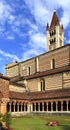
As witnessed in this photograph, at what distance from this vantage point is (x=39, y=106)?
138ft

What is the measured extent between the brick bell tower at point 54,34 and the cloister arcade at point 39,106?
47.5 meters

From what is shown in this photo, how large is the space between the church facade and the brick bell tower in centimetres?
3151

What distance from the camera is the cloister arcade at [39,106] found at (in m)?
37.5

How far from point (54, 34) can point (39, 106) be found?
52.9m

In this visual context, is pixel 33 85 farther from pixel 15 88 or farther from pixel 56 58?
pixel 56 58

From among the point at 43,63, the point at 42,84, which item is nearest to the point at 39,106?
the point at 42,84

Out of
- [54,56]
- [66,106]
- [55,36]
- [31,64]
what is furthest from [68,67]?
[55,36]

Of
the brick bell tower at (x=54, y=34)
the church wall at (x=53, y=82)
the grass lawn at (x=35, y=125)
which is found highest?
the brick bell tower at (x=54, y=34)

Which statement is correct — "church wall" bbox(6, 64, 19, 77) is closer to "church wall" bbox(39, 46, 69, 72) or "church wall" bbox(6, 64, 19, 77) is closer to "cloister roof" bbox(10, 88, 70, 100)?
"church wall" bbox(39, 46, 69, 72)

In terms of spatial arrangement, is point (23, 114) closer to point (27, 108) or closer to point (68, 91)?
point (27, 108)

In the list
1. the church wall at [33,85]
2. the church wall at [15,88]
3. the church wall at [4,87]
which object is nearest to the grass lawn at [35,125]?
the church wall at [4,87]

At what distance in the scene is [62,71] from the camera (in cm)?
4362

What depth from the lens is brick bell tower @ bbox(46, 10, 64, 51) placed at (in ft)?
292

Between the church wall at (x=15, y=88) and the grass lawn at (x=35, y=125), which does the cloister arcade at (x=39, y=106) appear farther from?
the grass lawn at (x=35, y=125)
